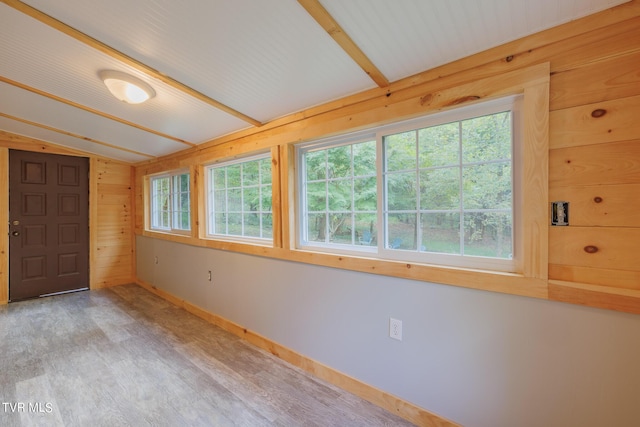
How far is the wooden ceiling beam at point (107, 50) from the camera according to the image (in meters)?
1.31

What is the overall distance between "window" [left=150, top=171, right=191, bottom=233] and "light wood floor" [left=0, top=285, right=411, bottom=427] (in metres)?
1.28

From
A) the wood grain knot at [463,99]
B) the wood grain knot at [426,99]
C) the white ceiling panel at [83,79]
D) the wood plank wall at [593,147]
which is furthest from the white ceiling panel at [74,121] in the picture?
the wood plank wall at [593,147]

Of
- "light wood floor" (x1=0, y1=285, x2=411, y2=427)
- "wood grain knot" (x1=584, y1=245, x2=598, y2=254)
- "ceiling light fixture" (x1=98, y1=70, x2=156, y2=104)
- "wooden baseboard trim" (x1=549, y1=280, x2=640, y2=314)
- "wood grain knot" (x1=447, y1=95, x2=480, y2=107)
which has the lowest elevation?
"light wood floor" (x1=0, y1=285, x2=411, y2=427)

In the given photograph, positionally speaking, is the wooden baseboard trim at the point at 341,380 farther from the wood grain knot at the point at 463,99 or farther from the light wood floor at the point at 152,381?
the wood grain knot at the point at 463,99

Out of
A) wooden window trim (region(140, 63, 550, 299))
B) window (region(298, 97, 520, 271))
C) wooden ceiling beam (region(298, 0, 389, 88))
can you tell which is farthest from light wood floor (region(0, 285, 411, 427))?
wooden ceiling beam (region(298, 0, 389, 88))

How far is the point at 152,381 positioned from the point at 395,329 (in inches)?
67.7

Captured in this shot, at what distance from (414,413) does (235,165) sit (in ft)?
8.21

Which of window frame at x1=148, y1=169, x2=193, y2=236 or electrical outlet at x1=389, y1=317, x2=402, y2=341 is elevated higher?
window frame at x1=148, y1=169, x2=193, y2=236

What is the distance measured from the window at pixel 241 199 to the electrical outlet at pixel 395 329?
1.30 meters

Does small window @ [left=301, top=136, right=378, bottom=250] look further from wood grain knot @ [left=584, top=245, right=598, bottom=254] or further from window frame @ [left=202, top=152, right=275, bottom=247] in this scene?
wood grain knot @ [left=584, top=245, right=598, bottom=254]

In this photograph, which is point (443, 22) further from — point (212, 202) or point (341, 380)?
point (212, 202)

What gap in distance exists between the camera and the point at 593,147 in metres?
1.12

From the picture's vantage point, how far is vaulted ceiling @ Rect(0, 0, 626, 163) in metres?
1.15

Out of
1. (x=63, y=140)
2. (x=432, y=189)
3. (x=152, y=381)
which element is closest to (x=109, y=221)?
(x=63, y=140)
